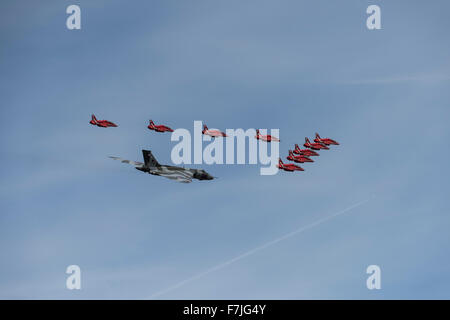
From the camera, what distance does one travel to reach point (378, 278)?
174875 millimetres

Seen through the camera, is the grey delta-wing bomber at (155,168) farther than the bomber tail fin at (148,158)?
No

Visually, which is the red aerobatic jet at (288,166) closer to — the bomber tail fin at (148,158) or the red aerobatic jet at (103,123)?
the bomber tail fin at (148,158)

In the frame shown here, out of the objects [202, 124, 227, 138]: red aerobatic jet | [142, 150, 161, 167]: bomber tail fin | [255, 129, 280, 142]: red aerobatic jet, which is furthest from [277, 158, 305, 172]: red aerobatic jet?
[142, 150, 161, 167]: bomber tail fin

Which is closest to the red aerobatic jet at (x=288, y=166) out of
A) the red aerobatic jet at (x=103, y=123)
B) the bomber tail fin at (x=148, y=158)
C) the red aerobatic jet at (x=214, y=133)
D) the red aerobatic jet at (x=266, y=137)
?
the red aerobatic jet at (x=266, y=137)

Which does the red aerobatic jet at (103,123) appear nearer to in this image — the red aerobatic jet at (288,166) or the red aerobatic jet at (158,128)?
the red aerobatic jet at (158,128)

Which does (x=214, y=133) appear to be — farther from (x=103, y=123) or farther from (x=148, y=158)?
(x=103, y=123)

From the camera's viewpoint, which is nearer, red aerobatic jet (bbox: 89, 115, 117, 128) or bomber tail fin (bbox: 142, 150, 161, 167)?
bomber tail fin (bbox: 142, 150, 161, 167)

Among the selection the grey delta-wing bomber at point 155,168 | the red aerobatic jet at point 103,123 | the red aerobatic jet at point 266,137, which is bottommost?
the grey delta-wing bomber at point 155,168

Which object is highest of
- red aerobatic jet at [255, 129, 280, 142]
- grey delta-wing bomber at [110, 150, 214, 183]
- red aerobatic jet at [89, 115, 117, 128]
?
red aerobatic jet at [89, 115, 117, 128]

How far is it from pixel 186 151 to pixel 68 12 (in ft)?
120

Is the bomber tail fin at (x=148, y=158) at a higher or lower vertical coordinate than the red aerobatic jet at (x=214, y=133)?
lower

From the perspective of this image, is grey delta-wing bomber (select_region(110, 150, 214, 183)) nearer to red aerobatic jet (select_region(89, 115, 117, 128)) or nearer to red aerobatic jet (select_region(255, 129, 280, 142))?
red aerobatic jet (select_region(89, 115, 117, 128))

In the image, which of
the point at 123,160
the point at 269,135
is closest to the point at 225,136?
the point at 269,135
